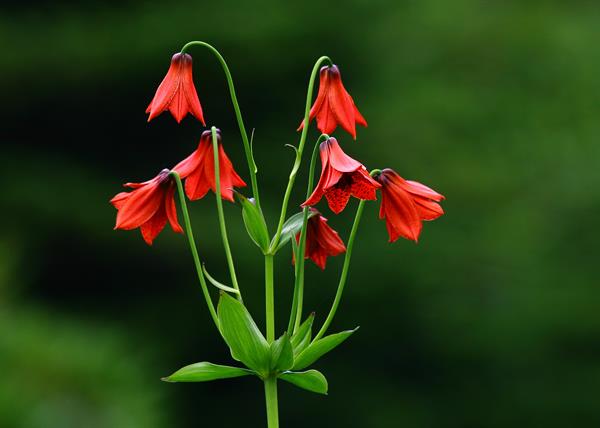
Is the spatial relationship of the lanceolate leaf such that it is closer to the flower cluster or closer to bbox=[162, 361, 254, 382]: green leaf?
the flower cluster

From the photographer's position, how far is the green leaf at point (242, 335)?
5.10ft

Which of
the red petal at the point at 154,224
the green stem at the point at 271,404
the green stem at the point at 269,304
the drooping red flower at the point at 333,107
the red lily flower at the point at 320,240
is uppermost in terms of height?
the drooping red flower at the point at 333,107

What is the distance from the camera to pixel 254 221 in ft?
5.36

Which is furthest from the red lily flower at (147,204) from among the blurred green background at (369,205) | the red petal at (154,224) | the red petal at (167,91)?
the blurred green background at (369,205)

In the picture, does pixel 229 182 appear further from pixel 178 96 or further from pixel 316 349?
pixel 316 349

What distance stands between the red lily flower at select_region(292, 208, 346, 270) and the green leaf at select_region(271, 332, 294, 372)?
23 cm

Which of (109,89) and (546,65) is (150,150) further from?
(546,65)

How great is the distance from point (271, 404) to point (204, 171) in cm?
38

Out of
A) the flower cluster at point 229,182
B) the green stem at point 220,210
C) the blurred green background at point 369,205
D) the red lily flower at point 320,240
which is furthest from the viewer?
the blurred green background at point 369,205

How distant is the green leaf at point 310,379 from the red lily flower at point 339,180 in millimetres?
247

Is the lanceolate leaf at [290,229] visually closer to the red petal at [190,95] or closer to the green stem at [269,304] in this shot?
the green stem at [269,304]

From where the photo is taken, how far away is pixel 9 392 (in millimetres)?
3846

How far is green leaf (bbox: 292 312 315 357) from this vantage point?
5.40ft

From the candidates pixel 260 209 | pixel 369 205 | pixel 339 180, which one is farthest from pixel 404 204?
pixel 369 205
